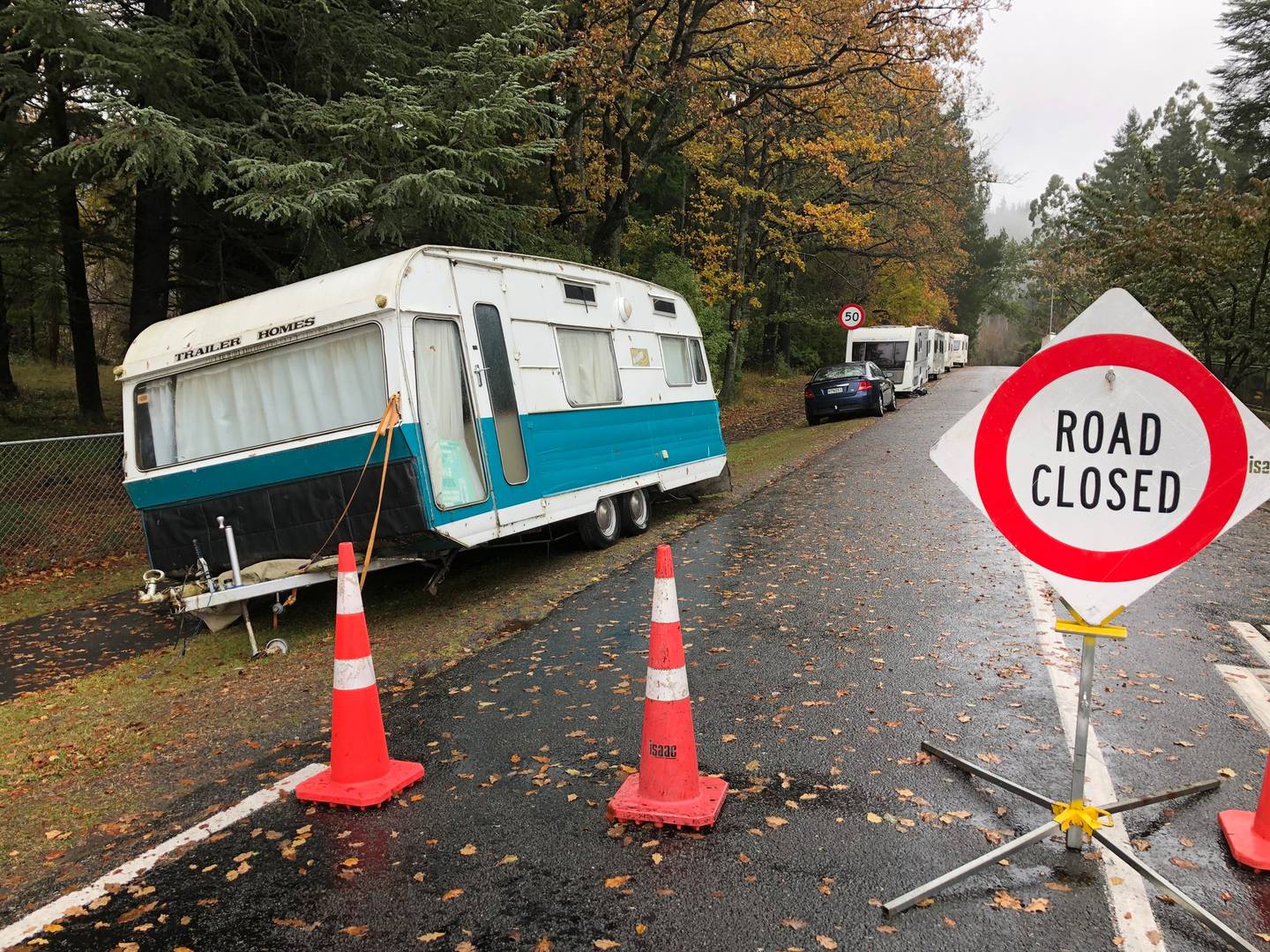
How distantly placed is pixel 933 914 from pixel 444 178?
984 centimetres

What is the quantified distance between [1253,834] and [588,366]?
754 centimetres

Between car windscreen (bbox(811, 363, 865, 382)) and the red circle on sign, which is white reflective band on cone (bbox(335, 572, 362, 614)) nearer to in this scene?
the red circle on sign

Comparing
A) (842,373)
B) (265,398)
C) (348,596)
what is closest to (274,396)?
(265,398)

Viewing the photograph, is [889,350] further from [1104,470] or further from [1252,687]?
[1104,470]

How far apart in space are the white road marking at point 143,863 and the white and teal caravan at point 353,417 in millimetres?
Answer: 2807

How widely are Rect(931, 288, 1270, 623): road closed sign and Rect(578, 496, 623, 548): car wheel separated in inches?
257

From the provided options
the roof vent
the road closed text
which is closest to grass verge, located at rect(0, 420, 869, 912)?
the roof vent

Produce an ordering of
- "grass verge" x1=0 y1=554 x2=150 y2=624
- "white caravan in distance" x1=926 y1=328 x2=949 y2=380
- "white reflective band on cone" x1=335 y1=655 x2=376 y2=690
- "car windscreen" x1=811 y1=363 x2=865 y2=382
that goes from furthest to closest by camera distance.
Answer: "white caravan in distance" x1=926 y1=328 x2=949 y2=380 → "car windscreen" x1=811 y1=363 x2=865 y2=382 → "grass verge" x1=0 y1=554 x2=150 y2=624 → "white reflective band on cone" x1=335 y1=655 x2=376 y2=690

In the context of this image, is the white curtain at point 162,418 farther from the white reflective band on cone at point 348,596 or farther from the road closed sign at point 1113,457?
the road closed sign at point 1113,457

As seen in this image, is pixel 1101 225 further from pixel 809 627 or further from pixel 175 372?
pixel 175 372

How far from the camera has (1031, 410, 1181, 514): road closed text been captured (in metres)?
3.19

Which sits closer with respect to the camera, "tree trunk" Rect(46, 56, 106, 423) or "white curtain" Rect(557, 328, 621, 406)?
"white curtain" Rect(557, 328, 621, 406)

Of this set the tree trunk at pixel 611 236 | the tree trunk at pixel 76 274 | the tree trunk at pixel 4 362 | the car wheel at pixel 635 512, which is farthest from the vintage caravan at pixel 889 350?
the tree trunk at pixel 4 362

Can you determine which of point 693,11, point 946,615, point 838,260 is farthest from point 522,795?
point 838,260
